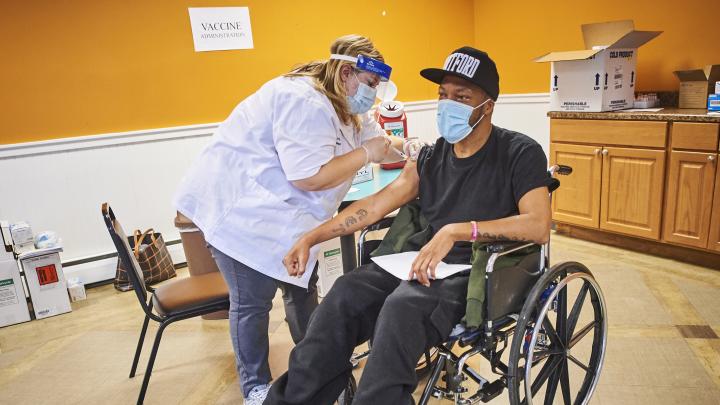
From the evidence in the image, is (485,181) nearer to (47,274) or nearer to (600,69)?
(600,69)

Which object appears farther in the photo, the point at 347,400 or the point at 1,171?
the point at 1,171

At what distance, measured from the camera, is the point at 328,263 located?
271 cm

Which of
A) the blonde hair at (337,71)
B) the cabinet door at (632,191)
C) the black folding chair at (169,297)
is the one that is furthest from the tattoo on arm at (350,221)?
the cabinet door at (632,191)

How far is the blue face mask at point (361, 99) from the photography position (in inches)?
69.1

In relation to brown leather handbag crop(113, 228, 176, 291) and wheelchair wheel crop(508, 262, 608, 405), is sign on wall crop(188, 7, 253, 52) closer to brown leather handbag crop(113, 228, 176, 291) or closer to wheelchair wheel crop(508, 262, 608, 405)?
brown leather handbag crop(113, 228, 176, 291)

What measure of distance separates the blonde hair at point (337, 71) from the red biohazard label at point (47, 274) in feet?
6.61

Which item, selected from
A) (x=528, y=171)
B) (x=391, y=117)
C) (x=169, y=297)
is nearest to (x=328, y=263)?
(x=391, y=117)

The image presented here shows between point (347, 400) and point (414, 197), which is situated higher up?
point (414, 197)

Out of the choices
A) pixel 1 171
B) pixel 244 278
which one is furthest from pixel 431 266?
pixel 1 171

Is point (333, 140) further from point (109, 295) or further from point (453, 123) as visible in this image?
point (109, 295)

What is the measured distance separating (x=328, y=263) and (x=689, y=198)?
1986mm

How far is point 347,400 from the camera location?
1633 mm

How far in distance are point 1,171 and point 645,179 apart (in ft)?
12.1

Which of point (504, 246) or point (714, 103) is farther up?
point (714, 103)
